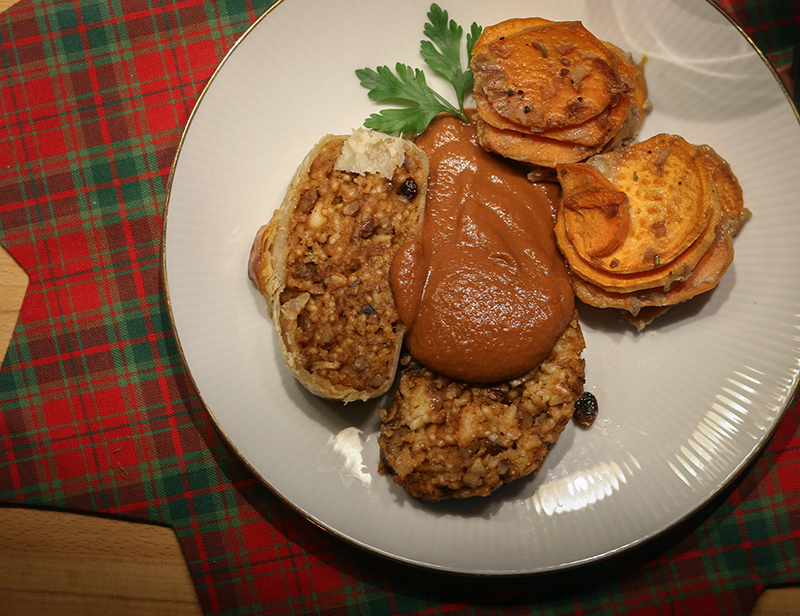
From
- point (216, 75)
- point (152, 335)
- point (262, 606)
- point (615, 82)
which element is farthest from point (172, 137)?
point (262, 606)

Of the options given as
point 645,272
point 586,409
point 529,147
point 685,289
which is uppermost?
point 529,147

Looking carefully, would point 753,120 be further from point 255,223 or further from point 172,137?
point 172,137

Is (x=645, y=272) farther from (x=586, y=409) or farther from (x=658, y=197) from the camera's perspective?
(x=586, y=409)

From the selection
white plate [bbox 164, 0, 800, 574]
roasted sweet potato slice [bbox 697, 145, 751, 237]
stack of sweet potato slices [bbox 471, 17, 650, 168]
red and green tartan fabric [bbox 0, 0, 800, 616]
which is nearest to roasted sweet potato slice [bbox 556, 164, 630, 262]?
stack of sweet potato slices [bbox 471, 17, 650, 168]

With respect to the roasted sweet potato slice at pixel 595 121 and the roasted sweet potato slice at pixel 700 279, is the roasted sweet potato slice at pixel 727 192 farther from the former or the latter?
the roasted sweet potato slice at pixel 595 121

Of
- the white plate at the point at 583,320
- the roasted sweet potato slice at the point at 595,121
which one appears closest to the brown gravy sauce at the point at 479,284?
the roasted sweet potato slice at the point at 595,121

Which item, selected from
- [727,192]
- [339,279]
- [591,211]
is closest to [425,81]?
[591,211]

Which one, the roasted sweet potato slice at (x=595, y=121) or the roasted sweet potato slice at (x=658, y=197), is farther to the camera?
the roasted sweet potato slice at (x=595, y=121)
